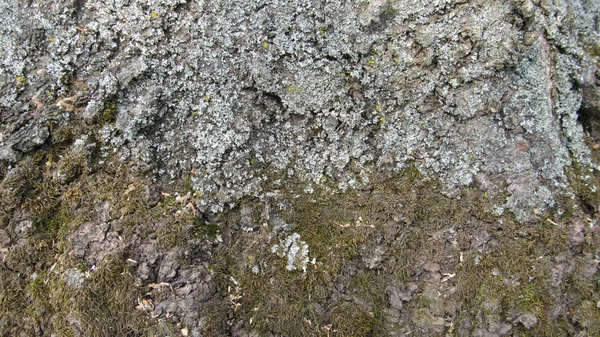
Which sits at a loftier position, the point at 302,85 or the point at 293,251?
the point at 302,85

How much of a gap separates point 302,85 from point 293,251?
786mm

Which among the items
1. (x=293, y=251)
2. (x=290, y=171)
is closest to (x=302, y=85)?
(x=290, y=171)

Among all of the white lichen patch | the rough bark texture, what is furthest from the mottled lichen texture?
the white lichen patch

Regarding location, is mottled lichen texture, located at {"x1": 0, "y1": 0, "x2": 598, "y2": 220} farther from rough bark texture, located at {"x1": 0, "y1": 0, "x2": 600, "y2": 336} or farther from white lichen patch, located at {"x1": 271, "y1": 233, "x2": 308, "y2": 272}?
white lichen patch, located at {"x1": 271, "y1": 233, "x2": 308, "y2": 272}

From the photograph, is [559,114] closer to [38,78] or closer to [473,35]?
[473,35]

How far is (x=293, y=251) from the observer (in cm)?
203

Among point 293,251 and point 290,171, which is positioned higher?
point 290,171

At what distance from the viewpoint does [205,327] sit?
1.89 meters

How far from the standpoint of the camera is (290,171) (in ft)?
6.86

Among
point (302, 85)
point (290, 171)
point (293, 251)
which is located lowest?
point (293, 251)

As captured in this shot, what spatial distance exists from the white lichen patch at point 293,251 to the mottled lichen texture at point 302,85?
0.93 feet

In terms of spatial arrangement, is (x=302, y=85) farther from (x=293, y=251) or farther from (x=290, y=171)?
(x=293, y=251)

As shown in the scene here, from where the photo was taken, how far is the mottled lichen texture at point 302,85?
1.97 meters

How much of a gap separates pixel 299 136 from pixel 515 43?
42.9 inches
